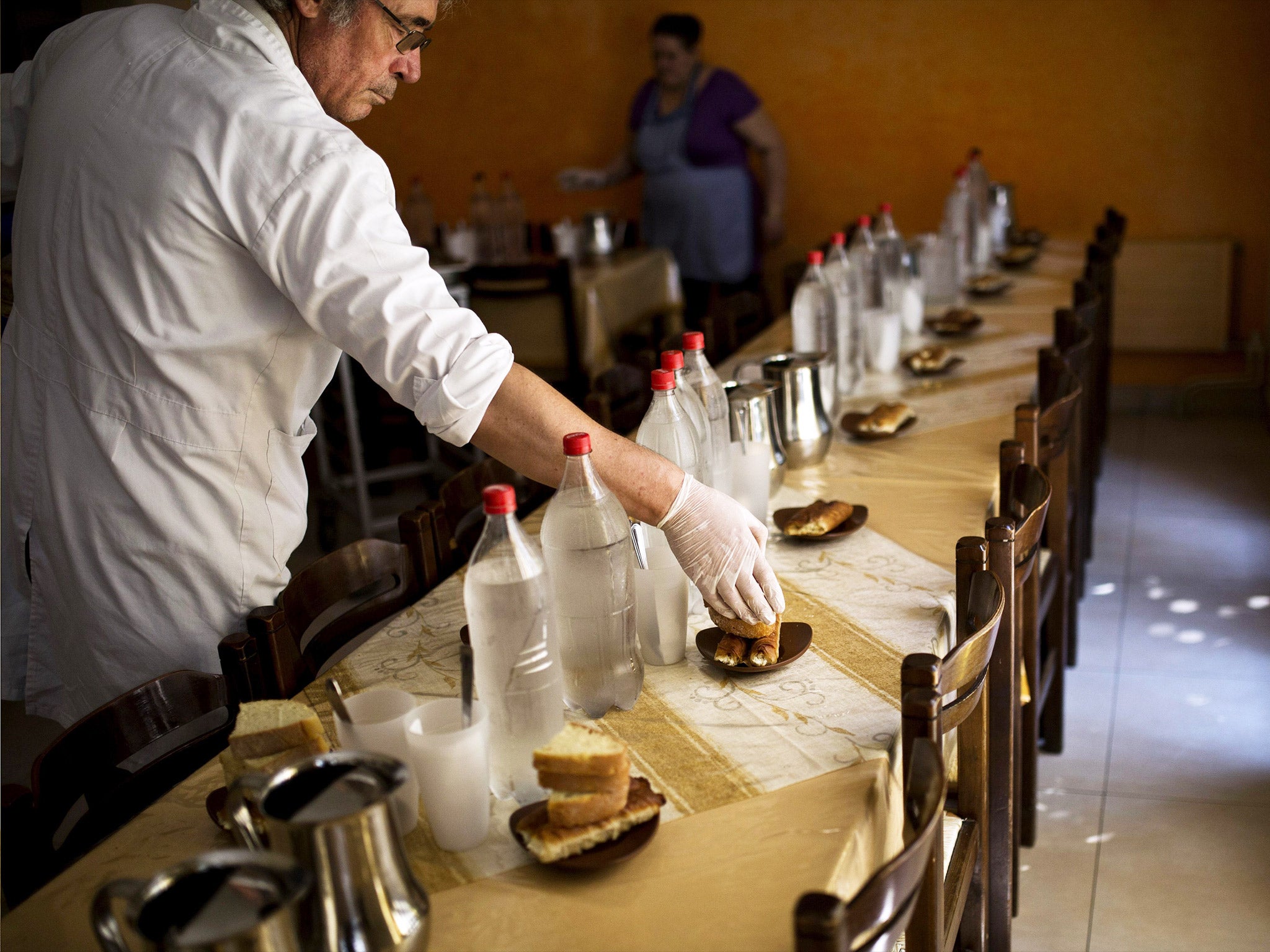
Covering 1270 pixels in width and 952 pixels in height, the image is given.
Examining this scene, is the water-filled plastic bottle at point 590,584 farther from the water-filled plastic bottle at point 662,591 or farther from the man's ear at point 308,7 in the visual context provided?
the man's ear at point 308,7

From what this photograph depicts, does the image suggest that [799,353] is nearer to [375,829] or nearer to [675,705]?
[675,705]

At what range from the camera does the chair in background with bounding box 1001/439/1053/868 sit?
1.59 metres

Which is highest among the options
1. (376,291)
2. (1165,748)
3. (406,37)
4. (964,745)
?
(406,37)

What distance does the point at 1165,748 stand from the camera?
2520 millimetres

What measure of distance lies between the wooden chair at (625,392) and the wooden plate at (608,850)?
1.33 meters

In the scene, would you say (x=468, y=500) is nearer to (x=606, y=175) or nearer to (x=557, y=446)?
(x=557, y=446)

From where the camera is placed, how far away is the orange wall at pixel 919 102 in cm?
481

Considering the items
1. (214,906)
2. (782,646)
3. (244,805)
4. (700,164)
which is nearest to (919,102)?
(700,164)

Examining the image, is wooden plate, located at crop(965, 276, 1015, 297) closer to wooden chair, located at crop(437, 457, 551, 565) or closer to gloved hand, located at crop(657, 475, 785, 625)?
wooden chair, located at crop(437, 457, 551, 565)

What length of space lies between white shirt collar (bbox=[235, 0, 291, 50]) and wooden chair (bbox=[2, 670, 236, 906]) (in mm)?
741

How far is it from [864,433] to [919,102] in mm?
3515

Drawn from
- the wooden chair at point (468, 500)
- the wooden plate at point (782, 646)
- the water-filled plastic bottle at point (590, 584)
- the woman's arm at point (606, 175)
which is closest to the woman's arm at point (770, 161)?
the woman's arm at point (606, 175)

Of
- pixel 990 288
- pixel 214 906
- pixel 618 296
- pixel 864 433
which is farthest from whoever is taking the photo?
pixel 618 296

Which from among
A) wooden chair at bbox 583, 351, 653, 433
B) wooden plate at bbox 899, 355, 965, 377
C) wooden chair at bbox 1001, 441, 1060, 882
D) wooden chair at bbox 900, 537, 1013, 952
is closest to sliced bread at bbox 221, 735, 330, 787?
wooden chair at bbox 900, 537, 1013, 952
